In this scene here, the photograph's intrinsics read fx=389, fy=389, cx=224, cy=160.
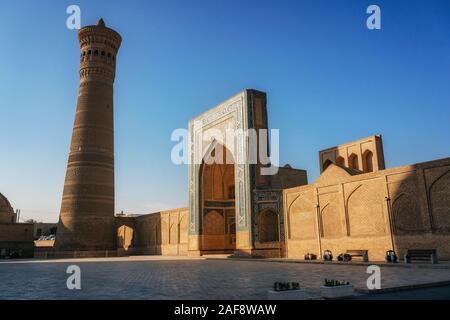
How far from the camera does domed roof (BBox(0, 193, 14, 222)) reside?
3030 centimetres

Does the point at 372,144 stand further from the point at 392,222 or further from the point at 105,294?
the point at 105,294

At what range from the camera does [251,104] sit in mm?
19750

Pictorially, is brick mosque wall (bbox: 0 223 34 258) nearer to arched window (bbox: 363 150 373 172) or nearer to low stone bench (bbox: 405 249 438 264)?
arched window (bbox: 363 150 373 172)

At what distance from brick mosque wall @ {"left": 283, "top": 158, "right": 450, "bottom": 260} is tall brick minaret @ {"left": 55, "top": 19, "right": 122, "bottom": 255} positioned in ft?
42.2

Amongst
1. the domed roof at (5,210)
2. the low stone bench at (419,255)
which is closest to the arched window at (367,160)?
the low stone bench at (419,255)

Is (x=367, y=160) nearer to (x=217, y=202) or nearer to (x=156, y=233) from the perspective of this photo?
(x=217, y=202)

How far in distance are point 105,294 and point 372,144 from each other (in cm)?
2035

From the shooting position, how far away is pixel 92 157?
25.1 m

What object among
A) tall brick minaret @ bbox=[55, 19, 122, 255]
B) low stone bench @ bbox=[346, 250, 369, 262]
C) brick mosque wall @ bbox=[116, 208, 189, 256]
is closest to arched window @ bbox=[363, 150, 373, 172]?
low stone bench @ bbox=[346, 250, 369, 262]

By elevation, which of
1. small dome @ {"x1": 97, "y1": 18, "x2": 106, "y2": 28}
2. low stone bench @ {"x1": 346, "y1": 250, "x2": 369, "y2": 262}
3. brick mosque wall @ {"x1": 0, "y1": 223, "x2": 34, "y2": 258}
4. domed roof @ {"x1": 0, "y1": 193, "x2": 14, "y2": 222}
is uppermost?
small dome @ {"x1": 97, "y1": 18, "x2": 106, "y2": 28}

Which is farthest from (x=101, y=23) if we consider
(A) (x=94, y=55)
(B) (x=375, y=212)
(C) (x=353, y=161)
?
(B) (x=375, y=212)

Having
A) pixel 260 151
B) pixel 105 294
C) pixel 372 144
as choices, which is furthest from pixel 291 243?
pixel 105 294
